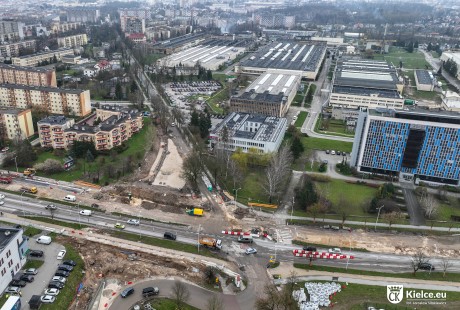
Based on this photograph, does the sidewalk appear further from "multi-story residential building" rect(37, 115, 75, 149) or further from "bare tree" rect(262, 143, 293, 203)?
"multi-story residential building" rect(37, 115, 75, 149)

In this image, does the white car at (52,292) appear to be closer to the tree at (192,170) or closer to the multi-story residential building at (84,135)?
the tree at (192,170)

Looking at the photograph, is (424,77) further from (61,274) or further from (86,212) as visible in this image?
(61,274)

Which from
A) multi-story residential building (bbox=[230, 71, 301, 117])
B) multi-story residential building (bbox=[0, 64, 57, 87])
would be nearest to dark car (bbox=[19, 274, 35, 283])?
multi-story residential building (bbox=[230, 71, 301, 117])

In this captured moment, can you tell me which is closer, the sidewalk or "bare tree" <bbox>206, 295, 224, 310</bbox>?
"bare tree" <bbox>206, 295, 224, 310</bbox>

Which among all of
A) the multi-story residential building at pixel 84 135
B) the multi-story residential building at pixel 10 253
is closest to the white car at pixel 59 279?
the multi-story residential building at pixel 10 253

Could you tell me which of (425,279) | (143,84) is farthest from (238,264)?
(143,84)
